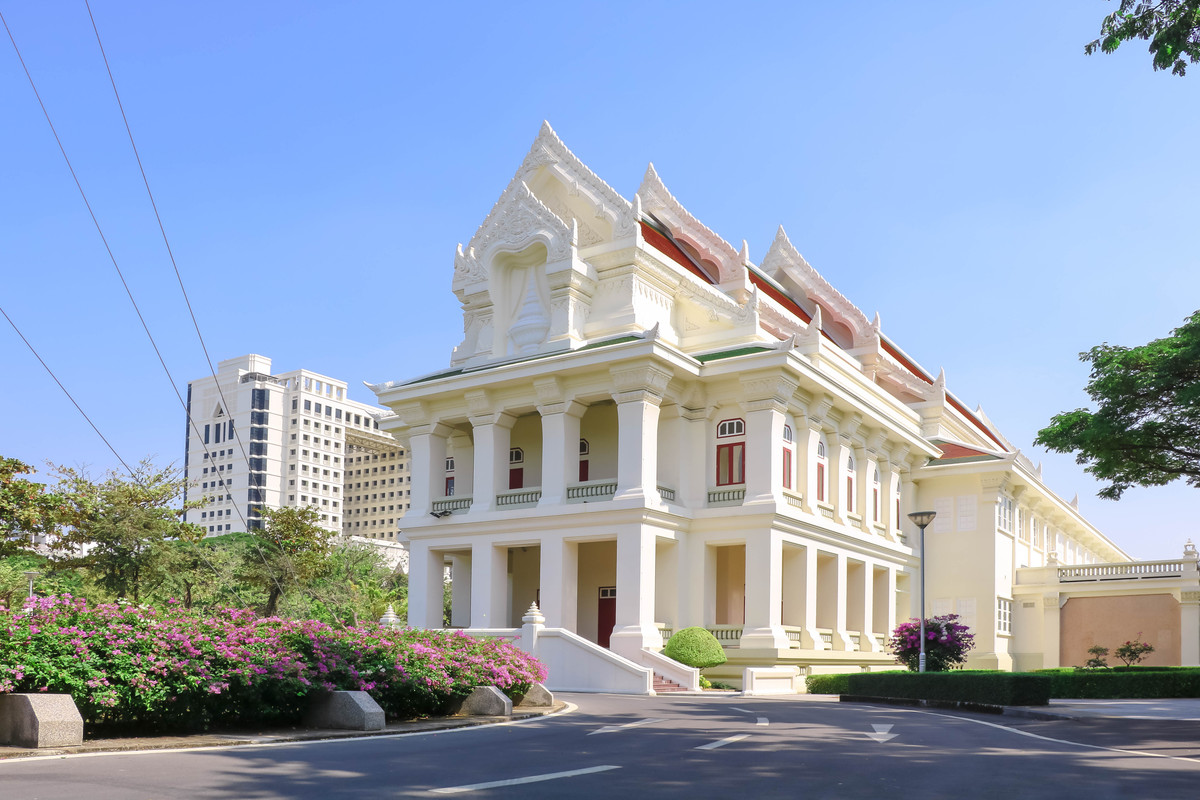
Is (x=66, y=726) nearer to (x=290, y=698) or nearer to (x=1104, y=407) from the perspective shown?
(x=290, y=698)

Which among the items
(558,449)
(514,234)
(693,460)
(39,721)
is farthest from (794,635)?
(39,721)

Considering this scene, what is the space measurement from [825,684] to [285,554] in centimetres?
2789

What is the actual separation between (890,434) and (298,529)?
2733 centimetres

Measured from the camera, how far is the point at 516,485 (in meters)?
36.1

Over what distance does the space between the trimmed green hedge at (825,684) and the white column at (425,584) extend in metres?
12.3

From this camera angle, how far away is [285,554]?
48.0 m

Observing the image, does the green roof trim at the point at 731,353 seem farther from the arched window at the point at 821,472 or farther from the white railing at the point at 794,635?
the white railing at the point at 794,635

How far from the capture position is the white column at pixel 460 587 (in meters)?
35.7

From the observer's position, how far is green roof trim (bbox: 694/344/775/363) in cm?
3197

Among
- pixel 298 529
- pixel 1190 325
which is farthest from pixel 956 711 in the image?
pixel 298 529

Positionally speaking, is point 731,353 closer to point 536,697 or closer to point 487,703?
point 536,697

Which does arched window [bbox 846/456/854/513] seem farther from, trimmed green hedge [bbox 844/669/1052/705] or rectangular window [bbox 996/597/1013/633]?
trimmed green hedge [bbox 844/669/1052/705]

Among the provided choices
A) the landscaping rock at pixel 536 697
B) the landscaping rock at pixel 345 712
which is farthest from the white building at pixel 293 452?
the landscaping rock at pixel 345 712

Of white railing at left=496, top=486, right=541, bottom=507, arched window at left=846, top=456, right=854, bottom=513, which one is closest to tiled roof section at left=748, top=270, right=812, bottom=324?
arched window at left=846, top=456, right=854, bottom=513
